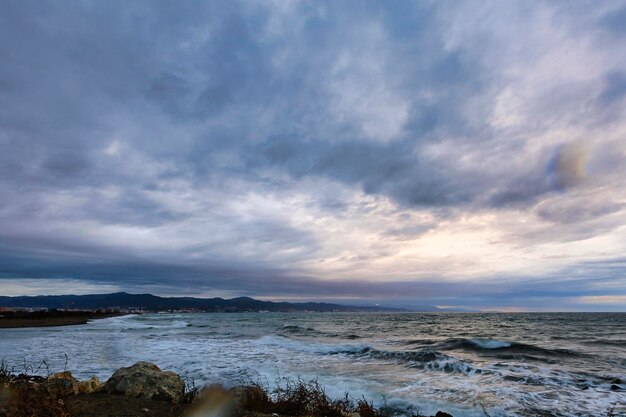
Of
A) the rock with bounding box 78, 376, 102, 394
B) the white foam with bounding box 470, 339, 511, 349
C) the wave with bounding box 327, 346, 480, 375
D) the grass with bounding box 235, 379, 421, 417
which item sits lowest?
the white foam with bounding box 470, 339, 511, 349

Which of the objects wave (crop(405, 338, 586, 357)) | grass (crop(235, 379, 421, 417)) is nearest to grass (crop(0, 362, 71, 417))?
grass (crop(235, 379, 421, 417))

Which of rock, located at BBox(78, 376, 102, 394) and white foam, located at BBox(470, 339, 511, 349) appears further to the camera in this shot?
white foam, located at BBox(470, 339, 511, 349)

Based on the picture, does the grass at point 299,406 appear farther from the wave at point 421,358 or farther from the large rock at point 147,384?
the wave at point 421,358

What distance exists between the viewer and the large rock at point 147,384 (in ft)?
29.6

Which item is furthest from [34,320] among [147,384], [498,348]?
[147,384]

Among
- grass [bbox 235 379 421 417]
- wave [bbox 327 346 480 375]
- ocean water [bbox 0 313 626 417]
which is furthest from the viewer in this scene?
wave [bbox 327 346 480 375]

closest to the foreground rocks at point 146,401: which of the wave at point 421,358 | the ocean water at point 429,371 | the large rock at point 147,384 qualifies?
the large rock at point 147,384

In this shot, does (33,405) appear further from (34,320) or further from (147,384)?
(34,320)

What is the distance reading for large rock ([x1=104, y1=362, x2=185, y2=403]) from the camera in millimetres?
9031

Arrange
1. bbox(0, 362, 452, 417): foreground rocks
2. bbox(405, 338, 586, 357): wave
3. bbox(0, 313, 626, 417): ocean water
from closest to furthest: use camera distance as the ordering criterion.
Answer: bbox(0, 362, 452, 417): foreground rocks → bbox(0, 313, 626, 417): ocean water → bbox(405, 338, 586, 357): wave

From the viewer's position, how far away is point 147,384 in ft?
30.6

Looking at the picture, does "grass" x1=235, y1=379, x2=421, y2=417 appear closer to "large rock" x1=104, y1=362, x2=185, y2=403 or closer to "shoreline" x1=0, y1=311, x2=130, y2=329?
"large rock" x1=104, y1=362, x2=185, y2=403

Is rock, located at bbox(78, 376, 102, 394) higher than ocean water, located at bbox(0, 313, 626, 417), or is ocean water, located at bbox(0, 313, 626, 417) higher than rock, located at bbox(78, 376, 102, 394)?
rock, located at bbox(78, 376, 102, 394)

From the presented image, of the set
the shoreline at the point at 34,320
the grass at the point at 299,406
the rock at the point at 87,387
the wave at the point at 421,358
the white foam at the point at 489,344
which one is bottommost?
the shoreline at the point at 34,320
